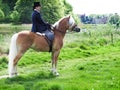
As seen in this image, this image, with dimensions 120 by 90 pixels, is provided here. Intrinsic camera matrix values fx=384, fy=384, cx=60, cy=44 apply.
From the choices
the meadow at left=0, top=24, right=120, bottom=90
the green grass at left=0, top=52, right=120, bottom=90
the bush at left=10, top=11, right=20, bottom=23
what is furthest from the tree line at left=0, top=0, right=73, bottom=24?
the green grass at left=0, top=52, right=120, bottom=90

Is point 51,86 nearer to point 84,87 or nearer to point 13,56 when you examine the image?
point 84,87

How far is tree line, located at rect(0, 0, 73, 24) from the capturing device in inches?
1312

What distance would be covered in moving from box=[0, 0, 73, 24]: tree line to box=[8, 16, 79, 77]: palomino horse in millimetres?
21649

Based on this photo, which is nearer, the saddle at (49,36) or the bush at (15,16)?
the saddle at (49,36)

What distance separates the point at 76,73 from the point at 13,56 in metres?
1.95

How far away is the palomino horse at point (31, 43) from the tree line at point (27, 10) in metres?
21.6

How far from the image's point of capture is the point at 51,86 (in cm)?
861

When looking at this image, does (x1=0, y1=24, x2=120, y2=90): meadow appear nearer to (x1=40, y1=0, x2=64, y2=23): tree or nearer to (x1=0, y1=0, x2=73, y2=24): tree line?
(x1=40, y1=0, x2=64, y2=23): tree

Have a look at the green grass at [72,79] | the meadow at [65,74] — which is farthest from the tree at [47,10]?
the green grass at [72,79]

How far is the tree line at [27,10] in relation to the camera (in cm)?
3332

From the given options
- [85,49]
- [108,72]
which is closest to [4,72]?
[108,72]

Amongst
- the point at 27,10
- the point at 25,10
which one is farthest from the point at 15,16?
the point at 27,10

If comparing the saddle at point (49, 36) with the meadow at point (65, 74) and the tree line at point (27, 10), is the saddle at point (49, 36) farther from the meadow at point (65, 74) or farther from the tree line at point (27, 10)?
the tree line at point (27, 10)

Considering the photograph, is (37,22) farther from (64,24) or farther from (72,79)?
(72,79)
